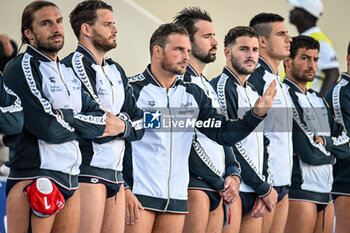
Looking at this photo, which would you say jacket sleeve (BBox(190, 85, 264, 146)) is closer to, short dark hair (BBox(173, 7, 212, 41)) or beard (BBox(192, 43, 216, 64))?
beard (BBox(192, 43, 216, 64))

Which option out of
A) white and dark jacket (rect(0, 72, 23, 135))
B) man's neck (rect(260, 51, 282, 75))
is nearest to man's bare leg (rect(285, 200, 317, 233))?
man's neck (rect(260, 51, 282, 75))

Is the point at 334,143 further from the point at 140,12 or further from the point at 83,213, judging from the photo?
the point at 83,213

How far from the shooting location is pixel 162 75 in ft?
12.6

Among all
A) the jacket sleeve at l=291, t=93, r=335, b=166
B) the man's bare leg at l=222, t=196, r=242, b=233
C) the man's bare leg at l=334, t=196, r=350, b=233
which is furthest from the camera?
the man's bare leg at l=334, t=196, r=350, b=233

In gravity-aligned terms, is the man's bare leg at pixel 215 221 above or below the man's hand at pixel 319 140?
below

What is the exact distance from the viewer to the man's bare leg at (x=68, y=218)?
10.7 feet

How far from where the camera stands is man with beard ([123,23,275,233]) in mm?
3680

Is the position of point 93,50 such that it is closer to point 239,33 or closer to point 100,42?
point 100,42

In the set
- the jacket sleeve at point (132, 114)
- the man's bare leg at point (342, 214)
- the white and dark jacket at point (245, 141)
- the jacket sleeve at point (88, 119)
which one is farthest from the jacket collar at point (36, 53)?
the man's bare leg at point (342, 214)

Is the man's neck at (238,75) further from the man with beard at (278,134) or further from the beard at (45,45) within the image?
the beard at (45,45)

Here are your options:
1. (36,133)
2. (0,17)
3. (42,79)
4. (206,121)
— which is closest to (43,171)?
(36,133)

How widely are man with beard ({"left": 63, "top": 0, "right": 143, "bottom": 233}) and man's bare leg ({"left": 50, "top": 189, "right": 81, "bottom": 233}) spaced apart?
104 mm

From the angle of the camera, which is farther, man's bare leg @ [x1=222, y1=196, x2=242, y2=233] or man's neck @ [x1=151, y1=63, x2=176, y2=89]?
man's bare leg @ [x1=222, y1=196, x2=242, y2=233]

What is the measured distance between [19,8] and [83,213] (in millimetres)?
1575
